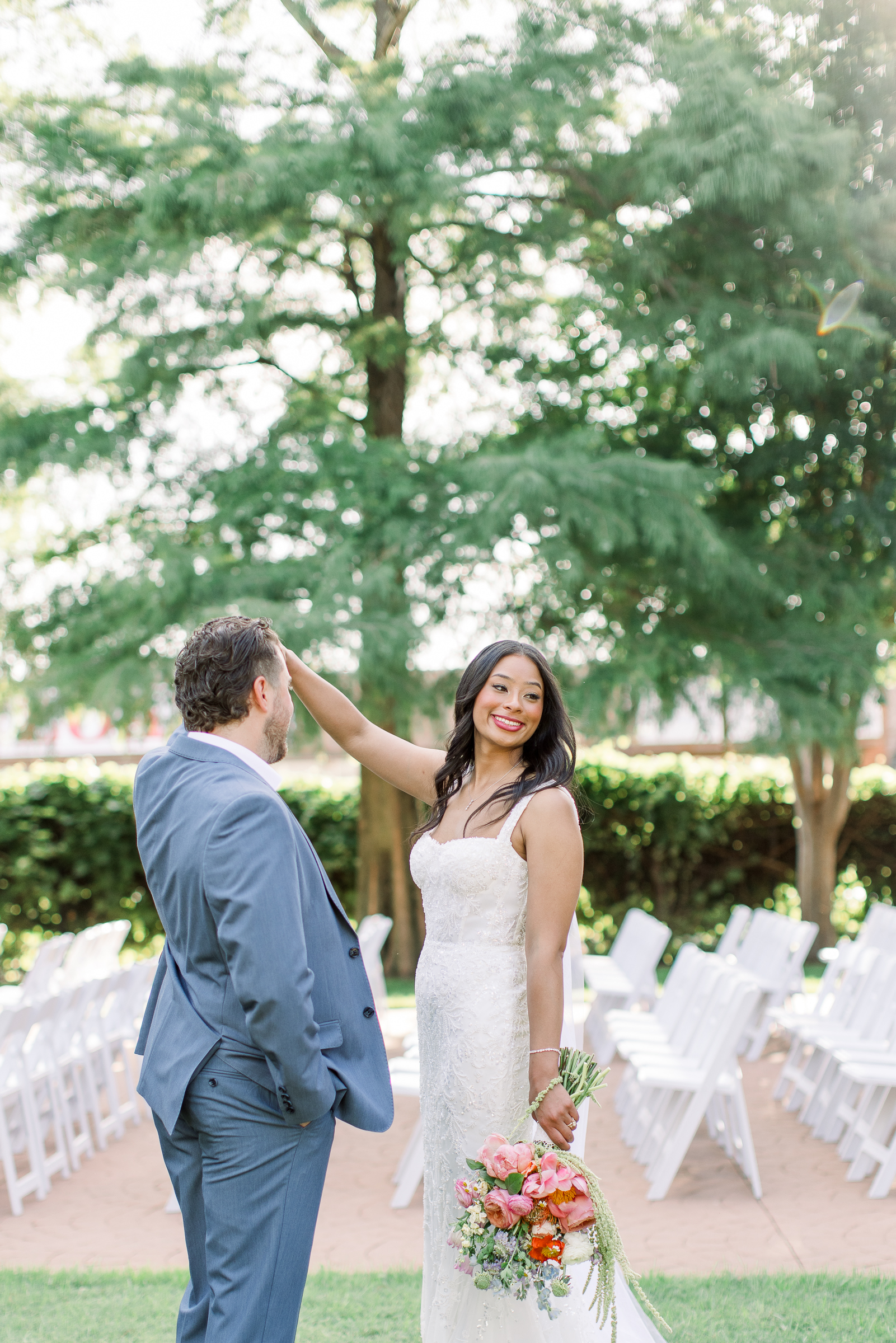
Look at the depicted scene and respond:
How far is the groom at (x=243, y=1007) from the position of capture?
242 cm

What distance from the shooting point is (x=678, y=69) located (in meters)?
9.04

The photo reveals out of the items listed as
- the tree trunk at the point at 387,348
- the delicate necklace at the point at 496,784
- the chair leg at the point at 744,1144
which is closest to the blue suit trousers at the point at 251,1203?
the delicate necklace at the point at 496,784

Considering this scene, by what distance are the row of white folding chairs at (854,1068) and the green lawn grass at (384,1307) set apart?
4.54 feet

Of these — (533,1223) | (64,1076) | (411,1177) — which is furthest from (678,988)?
(533,1223)

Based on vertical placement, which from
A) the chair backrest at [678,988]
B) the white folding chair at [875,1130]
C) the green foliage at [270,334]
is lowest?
the white folding chair at [875,1130]

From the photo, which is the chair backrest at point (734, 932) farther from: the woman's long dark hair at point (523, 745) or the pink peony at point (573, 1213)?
the pink peony at point (573, 1213)

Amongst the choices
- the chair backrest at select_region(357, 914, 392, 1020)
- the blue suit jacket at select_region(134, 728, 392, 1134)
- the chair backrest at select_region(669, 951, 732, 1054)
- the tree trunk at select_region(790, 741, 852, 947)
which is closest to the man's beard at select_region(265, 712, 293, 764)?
the blue suit jacket at select_region(134, 728, 392, 1134)

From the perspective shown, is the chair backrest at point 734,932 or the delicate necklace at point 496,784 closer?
the delicate necklace at point 496,784

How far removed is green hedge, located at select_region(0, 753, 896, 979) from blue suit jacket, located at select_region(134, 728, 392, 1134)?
1097 cm

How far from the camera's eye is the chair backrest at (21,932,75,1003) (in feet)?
25.3

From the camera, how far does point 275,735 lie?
2781 mm

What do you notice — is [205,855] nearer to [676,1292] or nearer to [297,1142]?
[297,1142]

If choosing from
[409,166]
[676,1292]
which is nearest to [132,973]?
[676,1292]

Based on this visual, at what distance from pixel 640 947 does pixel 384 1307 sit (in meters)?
5.06
